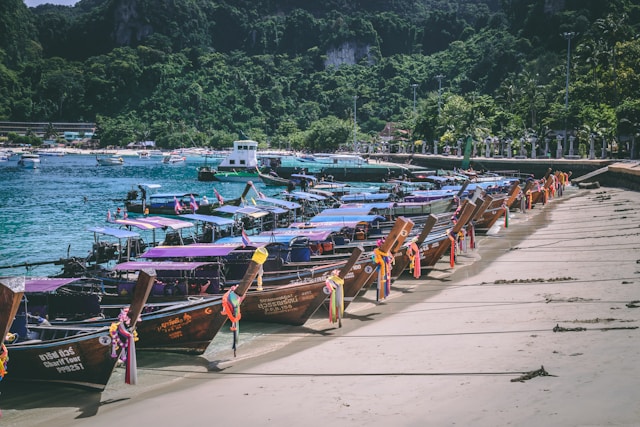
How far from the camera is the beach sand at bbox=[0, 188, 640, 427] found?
11047 millimetres

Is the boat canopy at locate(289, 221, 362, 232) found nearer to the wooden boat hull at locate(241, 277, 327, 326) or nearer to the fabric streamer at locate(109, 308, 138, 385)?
the wooden boat hull at locate(241, 277, 327, 326)

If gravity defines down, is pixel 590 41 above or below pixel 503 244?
above

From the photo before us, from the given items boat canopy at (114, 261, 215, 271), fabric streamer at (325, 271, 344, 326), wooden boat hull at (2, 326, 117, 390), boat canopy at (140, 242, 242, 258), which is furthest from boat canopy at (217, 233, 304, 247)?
wooden boat hull at (2, 326, 117, 390)

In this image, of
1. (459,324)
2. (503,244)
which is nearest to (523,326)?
(459,324)

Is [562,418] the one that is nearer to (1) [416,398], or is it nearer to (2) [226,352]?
(1) [416,398]

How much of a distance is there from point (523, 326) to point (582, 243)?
15.1 m

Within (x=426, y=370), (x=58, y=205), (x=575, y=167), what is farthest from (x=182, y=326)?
(x=575, y=167)

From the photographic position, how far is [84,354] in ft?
46.6

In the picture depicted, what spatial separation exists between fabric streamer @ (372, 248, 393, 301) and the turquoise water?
1649 centimetres

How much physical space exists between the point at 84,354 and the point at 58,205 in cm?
5698

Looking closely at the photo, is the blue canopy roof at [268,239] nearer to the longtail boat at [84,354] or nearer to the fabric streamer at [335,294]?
the fabric streamer at [335,294]

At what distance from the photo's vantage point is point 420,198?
46469 mm

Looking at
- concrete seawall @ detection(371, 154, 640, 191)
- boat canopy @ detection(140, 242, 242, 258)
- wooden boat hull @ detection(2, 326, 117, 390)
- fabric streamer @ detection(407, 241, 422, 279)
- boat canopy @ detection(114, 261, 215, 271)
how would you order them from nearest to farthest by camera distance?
wooden boat hull @ detection(2, 326, 117, 390) → boat canopy @ detection(114, 261, 215, 271) → boat canopy @ detection(140, 242, 242, 258) → fabric streamer @ detection(407, 241, 422, 279) → concrete seawall @ detection(371, 154, 640, 191)

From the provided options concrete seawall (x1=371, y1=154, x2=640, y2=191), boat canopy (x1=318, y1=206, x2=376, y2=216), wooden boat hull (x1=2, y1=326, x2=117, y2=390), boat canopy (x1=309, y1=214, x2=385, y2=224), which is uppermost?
concrete seawall (x1=371, y1=154, x2=640, y2=191)
